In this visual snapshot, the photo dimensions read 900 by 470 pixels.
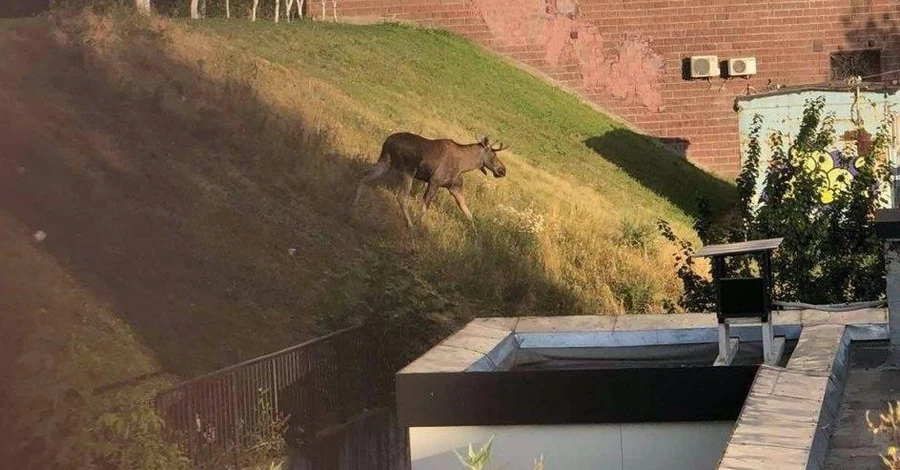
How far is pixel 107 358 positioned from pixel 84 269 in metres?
2.11

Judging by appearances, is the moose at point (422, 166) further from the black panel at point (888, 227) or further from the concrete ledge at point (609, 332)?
the black panel at point (888, 227)

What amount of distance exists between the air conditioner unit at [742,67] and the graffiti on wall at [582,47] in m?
1.77

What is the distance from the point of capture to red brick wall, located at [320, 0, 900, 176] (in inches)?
1419

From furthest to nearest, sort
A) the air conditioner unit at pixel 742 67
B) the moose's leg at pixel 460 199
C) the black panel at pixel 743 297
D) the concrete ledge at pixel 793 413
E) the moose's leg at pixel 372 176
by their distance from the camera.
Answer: the air conditioner unit at pixel 742 67 < the moose's leg at pixel 460 199 < the moose's leg at pixel 372 176 < the black panel at pixel 743 297 < the concrete ledge at pixel 793 413

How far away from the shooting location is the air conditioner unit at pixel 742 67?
35.7 m

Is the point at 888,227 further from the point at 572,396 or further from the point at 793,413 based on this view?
the point at 793,413

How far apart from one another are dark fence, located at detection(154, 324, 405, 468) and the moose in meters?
6.23

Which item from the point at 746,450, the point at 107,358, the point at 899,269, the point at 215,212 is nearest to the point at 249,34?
the point at 215,212

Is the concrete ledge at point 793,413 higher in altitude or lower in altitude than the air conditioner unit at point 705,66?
lower

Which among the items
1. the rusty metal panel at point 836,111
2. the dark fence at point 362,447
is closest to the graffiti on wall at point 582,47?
the rusty metal panel at point 836,111

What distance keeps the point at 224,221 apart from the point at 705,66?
2125cm

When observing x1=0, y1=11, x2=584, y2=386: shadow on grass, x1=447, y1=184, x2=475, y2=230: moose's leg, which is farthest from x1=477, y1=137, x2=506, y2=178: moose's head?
x1=0, y1=11, x2=584, y2=386: shadow on grass

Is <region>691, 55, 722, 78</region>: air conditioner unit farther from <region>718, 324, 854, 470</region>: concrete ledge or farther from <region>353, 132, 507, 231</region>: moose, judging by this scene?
<region>718, 324, 854, 470</region>: concrete ledge

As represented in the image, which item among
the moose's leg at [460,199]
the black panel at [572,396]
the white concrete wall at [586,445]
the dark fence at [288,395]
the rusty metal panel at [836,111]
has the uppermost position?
the rusty metal panel at [836,111]
